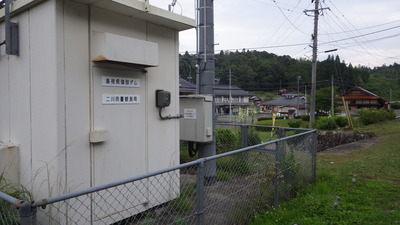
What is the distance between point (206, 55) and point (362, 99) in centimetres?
6276

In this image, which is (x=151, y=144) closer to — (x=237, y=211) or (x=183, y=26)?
(x=237, y=211)

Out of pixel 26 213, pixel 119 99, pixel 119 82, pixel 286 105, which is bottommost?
pixel 26 213

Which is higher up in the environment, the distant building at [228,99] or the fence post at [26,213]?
the distant building at [228,99]

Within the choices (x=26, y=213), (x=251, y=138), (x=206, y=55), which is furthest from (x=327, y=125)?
(x=26, y=213)

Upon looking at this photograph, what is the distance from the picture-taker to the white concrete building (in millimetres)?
2953

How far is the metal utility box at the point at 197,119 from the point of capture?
198 inches

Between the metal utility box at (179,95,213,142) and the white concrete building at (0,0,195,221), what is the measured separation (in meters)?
1.30

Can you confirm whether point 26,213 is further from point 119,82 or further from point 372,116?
point 372,116

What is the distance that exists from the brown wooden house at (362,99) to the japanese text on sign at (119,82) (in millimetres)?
60092

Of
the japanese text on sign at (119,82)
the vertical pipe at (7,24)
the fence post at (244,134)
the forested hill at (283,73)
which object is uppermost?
the forested hill at (283,73)

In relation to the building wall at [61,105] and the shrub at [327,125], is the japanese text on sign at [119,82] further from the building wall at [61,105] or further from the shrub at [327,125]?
the shrub at [327,125]

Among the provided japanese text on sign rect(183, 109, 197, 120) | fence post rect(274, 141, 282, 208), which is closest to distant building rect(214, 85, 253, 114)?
japanese text on sign rect(183, 109, 197, 120)

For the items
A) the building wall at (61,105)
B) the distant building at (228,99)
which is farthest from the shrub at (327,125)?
the distant building at (228,99)

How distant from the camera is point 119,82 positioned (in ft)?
11.5
